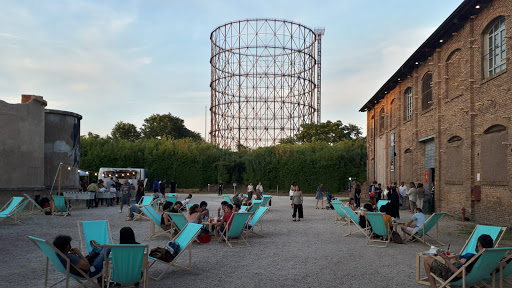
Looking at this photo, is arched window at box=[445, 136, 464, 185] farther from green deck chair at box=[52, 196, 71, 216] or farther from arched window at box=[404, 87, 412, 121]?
green deck chair at box=[52, 196, 71, 216]

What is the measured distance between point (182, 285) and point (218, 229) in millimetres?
4074

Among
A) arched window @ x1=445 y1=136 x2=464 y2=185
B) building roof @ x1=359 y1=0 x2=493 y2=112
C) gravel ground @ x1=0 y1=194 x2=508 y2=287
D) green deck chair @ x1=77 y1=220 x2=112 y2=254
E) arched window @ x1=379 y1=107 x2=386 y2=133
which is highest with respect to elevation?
building roof @ x1=359 y1=0 x2=493 y2=112

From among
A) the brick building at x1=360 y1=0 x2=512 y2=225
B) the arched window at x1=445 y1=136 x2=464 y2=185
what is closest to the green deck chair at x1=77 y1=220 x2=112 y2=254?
the brick building at x1=360 y1=0 x2=512 y2=225

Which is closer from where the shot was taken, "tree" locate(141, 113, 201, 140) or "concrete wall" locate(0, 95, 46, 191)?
"concrete wall" locate(0, 95, 46, 191)

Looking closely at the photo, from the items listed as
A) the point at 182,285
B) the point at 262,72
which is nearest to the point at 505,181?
the point at 182,285

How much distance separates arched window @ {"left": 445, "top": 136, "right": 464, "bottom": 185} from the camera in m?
17.0

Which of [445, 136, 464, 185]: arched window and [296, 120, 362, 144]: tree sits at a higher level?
[296, 120, 362, 144]: tree

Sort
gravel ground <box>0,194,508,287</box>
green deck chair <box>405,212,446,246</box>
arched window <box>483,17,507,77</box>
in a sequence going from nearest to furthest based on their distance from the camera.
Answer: gravel ground <box>0,194,508,287</box>, green deck chair <box>405,212,446,246</box>, arched window <box>483,17,507,77</box>

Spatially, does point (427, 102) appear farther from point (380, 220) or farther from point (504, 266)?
point (504, 266)

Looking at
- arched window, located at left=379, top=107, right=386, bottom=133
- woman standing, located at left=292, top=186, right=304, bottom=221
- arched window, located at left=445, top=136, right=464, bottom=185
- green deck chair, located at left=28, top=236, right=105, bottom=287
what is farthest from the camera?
arched window, located at left=379, top=107, right=386, bottom=133

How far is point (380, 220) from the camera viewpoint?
10.2 m

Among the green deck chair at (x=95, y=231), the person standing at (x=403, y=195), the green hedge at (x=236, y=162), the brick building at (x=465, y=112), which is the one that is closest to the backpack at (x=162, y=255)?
the green deck chair at (x=95, y=231)

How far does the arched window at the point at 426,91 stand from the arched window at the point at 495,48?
539 centimetres

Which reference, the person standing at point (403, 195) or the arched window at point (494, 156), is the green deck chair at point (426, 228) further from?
the person standing at point (403, 195)
